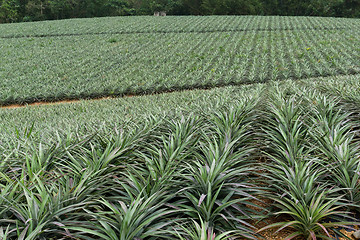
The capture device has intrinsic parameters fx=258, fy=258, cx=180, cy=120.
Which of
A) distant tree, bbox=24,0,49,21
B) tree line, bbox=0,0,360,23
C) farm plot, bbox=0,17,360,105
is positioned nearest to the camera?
farm plot, bbox=0,17,360,105

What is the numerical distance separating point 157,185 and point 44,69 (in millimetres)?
14435

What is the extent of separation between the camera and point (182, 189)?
1837 mm

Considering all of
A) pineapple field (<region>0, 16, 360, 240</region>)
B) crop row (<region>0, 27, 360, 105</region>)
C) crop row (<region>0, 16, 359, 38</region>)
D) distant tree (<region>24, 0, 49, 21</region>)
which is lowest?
crop row (<region>0, 27, 360, 105</region>)

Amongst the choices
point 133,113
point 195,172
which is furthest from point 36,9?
point 195,172

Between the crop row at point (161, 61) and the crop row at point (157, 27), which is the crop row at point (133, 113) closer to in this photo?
the crop row at point (161, 61)

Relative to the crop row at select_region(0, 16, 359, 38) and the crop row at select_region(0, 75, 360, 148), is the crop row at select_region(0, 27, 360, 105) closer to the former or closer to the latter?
the crop row at select_region(0, 16, 359, 38)

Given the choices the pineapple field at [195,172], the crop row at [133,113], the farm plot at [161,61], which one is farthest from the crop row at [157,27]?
the pineapple field at [195,172]

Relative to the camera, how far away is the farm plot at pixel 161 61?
35.7 ft

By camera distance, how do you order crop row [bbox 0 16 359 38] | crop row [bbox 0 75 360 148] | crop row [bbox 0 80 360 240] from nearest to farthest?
1. crop row [bbox 0 80 360 240]
2. crop row [bbox 0 75 360 148]
3. crop row [bbox 0 16 359 38]

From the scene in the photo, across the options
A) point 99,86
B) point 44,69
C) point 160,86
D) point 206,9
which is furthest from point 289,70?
point 206,9

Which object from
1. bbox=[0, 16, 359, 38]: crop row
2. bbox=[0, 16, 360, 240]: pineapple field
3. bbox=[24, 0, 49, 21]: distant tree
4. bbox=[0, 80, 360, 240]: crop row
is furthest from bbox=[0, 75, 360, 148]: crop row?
bbox=[24, 0, 49, 21]: distant tree

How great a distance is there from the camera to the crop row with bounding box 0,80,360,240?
1.66 meters

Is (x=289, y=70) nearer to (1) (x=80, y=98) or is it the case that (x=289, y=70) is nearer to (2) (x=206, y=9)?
(1) (x=80, y=98)

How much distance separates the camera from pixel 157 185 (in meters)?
1.95
